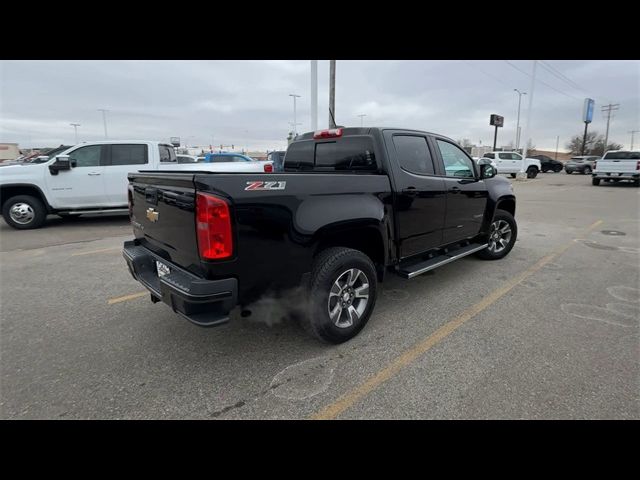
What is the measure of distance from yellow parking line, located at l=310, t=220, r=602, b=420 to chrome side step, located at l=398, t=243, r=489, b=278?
0.58 metres

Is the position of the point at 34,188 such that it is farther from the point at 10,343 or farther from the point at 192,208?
the point at 192,208

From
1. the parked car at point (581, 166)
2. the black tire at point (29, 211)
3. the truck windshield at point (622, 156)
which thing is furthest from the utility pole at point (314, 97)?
the parked car at point (581, 166)

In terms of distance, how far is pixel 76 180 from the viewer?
8320 millimetres

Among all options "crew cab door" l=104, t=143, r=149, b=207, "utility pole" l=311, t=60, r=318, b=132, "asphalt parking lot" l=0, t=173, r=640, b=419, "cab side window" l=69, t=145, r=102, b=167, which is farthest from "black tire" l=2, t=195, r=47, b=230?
"utility pole" l=311, t=60, r=318, b=132

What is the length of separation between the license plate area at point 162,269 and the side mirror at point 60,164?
7058 millimetres

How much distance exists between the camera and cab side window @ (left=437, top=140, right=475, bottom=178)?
14.5 ft

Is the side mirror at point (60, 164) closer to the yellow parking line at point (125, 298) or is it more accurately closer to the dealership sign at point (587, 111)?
the yellow parking line at point (125, 298)

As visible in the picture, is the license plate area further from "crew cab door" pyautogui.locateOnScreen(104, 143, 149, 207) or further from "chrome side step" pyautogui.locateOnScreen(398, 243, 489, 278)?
"crew cab door" pyautogui.locateOnScreen(104, 143, 149, 207)

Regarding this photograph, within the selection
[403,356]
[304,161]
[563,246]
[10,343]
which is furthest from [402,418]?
[563,246]

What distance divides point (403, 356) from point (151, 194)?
2540mm

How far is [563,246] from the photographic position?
6758mm

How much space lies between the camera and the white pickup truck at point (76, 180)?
805 centimetres

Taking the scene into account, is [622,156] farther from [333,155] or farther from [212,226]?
[212,226]

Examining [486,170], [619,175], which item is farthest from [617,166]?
[486,170]
